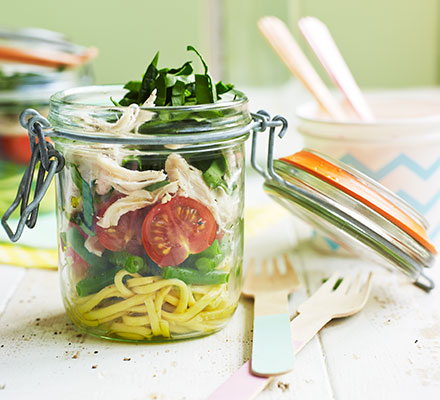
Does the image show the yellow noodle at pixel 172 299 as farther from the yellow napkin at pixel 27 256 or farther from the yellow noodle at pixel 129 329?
the yellow napkin at pixel 27 256

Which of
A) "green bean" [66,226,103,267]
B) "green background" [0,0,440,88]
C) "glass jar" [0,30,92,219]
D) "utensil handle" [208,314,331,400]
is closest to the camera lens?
"utensil handle" [208,314,331,400]

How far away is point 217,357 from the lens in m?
0.68

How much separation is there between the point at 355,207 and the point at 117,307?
294mm

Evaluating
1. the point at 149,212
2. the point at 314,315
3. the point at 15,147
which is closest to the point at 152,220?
the point at 149,212

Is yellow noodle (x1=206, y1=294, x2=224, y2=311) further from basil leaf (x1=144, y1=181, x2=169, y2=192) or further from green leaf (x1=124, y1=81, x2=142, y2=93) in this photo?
green leaf (x1=124, y1=81, x2=142, y2=93)

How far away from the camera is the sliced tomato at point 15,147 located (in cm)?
126

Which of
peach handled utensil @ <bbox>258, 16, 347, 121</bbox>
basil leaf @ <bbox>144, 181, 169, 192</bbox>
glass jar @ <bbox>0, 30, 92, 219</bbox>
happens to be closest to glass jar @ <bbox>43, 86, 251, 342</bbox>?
basil leaf @ <bbox>144, 181, 169, 192</bbox>

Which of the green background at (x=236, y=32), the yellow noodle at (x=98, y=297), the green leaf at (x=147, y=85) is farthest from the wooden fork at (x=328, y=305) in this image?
the green background at (x=236, y=32)

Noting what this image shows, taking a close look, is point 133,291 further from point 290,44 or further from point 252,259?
point 290,44

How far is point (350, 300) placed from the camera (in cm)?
80

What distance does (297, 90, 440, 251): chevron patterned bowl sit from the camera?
2.96ft

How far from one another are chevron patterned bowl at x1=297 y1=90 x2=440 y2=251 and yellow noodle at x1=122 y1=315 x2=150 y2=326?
407 millimetres

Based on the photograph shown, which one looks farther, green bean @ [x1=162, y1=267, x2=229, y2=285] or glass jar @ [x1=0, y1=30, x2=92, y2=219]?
glass jar @ [x1=0, y1=30, x2=92, y2=219]

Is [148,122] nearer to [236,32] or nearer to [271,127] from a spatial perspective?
[271,127]
